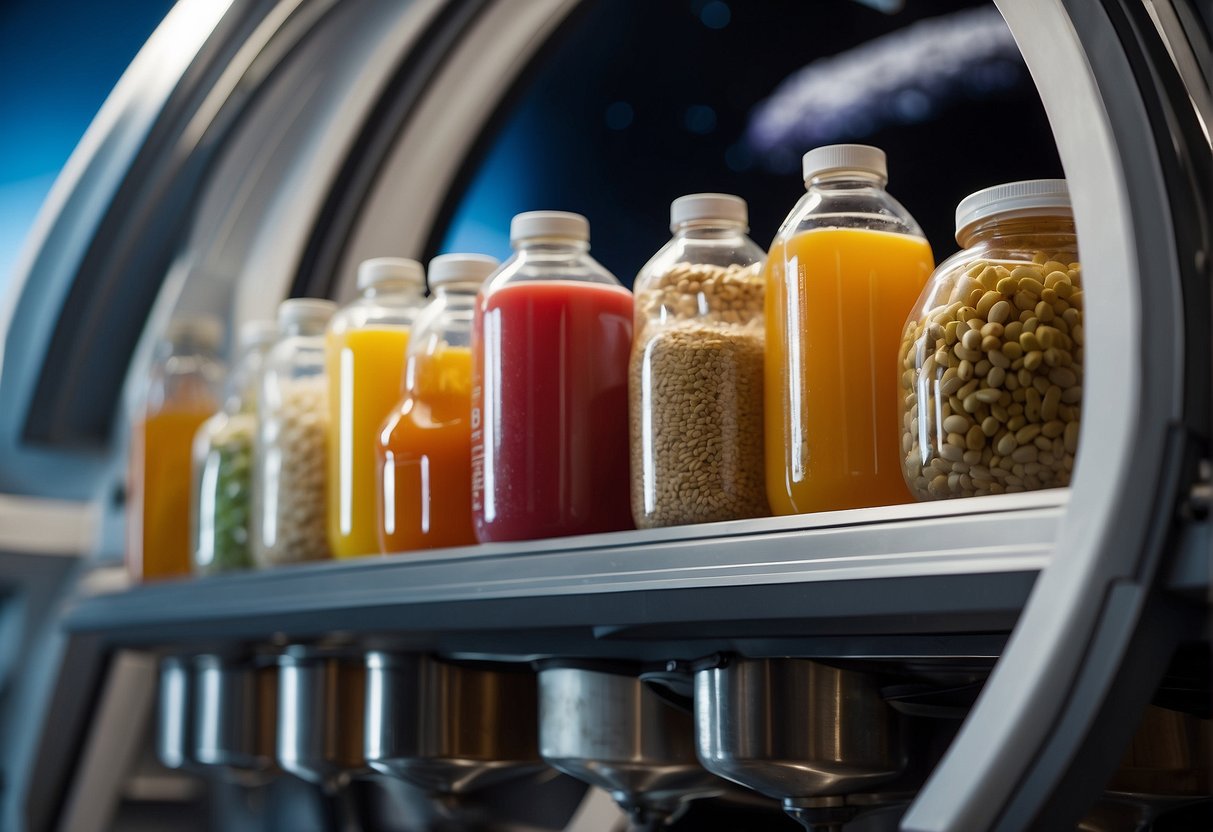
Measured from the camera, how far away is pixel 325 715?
46.2 inches

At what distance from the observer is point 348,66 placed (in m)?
1.53

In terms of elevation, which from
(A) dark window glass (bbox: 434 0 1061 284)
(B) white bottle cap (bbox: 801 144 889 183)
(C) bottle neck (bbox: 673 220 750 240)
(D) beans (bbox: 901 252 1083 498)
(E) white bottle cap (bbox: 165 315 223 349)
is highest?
(A) dark window glass (bbox: 434 0 1061 284)

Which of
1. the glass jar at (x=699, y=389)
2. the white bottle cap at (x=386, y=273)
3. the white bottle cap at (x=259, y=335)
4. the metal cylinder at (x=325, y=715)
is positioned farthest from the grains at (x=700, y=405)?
the white bottle cap at (x=259, y=335)

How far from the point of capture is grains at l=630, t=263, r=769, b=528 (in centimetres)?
80

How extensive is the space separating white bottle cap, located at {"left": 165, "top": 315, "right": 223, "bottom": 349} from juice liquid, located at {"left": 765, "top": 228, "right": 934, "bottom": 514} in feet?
2.78

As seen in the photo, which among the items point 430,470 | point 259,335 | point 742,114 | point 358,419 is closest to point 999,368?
point 430,470

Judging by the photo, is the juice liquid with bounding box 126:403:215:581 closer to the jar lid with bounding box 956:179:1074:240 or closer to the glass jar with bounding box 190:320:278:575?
the glass jar with bounding box 190:320:278:575

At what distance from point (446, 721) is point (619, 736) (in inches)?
7.9

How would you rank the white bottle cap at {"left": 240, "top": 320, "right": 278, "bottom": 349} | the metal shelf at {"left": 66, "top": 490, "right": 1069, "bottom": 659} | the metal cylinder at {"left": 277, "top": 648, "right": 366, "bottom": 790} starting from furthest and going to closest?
the white bottle cap at {"left": 240, "top": 320, "right": 278, "bottom": 349} < the metal cylinder at {"left": 277, "top": 648, "right": 366, "bottom": 790} < the metal shelf at {"left": 66, "top": 490, "right": 1069, "bottom": 659}

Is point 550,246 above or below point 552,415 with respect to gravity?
above

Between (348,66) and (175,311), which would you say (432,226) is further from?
(175,311)

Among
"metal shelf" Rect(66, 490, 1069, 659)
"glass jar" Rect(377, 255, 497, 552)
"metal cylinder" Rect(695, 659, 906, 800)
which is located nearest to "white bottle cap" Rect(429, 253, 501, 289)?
"glass jar" Rect(377, 255, 497, 552)

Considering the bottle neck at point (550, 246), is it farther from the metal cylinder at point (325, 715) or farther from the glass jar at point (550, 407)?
the metal cylinder at point (325, 715)

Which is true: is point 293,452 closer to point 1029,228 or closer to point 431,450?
point 431,450
